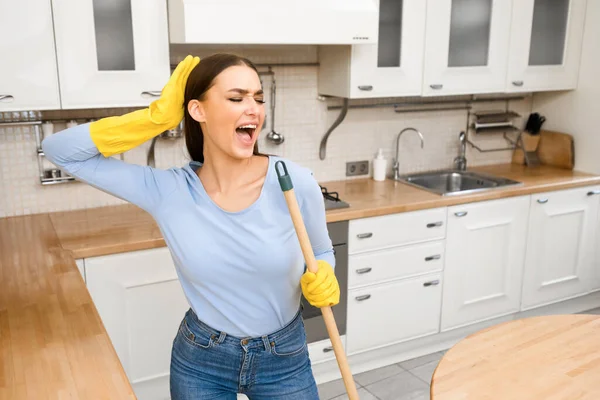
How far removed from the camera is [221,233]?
148 cm

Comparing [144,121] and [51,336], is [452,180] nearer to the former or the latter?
[144,121]

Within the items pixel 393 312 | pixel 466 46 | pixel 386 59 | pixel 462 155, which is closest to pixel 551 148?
pixel 462 155

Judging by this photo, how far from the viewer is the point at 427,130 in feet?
11.7

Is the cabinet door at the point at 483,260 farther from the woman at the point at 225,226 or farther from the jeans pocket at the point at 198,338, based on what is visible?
the jeans pocket at the point at 198,338

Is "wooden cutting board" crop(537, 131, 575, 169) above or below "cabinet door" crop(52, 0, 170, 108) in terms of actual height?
below

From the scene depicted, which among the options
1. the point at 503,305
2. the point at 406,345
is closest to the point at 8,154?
the point at 406,345

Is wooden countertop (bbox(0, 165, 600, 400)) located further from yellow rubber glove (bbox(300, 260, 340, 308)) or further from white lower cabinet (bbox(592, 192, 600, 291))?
yellow rubber glove (bbox(300, 260, 340, 308))

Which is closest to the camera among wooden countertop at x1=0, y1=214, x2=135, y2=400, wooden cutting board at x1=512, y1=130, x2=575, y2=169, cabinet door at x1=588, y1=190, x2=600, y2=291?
wooden countertop at x1=0, y1=214, x2=135, y2=400

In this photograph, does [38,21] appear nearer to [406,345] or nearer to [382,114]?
[382,114]

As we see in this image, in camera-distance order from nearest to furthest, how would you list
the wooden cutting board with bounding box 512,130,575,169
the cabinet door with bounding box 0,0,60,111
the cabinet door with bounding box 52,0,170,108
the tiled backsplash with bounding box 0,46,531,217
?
the cabinet door with bounding box 0,0,60,111 → the cabinet door with bounding box 52,0,170,108 → the tiled backsplash with bounding box 0,46,531,217 → the wooden cutting board with bounding box 512,130,575,169

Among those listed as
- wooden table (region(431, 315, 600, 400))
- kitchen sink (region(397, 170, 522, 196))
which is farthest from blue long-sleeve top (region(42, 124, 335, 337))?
kitchen sink (region(397, 170, 522, 196))

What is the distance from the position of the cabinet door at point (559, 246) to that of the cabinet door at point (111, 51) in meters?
2.08

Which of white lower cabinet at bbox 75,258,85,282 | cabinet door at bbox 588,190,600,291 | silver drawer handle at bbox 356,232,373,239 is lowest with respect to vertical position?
cabinet door at bbox 588,190,600,291

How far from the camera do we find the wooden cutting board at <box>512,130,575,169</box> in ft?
12.0
